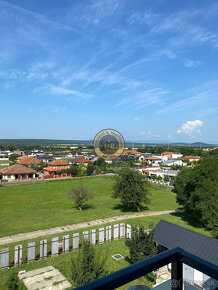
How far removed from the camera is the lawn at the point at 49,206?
716 inches

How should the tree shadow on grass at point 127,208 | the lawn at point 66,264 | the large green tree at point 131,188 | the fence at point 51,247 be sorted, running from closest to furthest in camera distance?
the lawn at point 66,264
the fence at point 51,247
the large green tree at point 131,188
the tree shadow on grass at point 127,208

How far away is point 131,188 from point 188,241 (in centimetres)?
1072

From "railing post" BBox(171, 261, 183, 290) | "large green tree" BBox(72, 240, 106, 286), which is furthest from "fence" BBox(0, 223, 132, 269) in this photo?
"railing post" BBox(171, 261, 183, 290)

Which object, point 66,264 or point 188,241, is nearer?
point 188,241

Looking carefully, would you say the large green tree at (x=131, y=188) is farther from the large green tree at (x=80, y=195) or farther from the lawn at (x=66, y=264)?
the lawn at (x=66, y=264)

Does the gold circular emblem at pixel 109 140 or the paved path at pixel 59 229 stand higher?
the gold circular emblem at pixel 109 140

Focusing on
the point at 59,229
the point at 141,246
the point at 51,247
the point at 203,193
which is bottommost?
the point at 59,229

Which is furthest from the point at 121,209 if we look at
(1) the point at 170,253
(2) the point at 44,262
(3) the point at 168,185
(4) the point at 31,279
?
(1) the point at 170,253

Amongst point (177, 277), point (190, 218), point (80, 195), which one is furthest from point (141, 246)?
point (80, 195)

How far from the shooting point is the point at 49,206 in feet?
78.6

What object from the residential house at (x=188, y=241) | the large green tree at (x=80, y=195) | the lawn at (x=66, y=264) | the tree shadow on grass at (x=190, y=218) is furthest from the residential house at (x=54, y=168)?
the residential house at (x=188, y=241)

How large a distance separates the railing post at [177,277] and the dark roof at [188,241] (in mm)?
7812

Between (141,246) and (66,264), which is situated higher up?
(141,246)

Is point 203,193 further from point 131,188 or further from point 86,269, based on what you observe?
point 86,269
